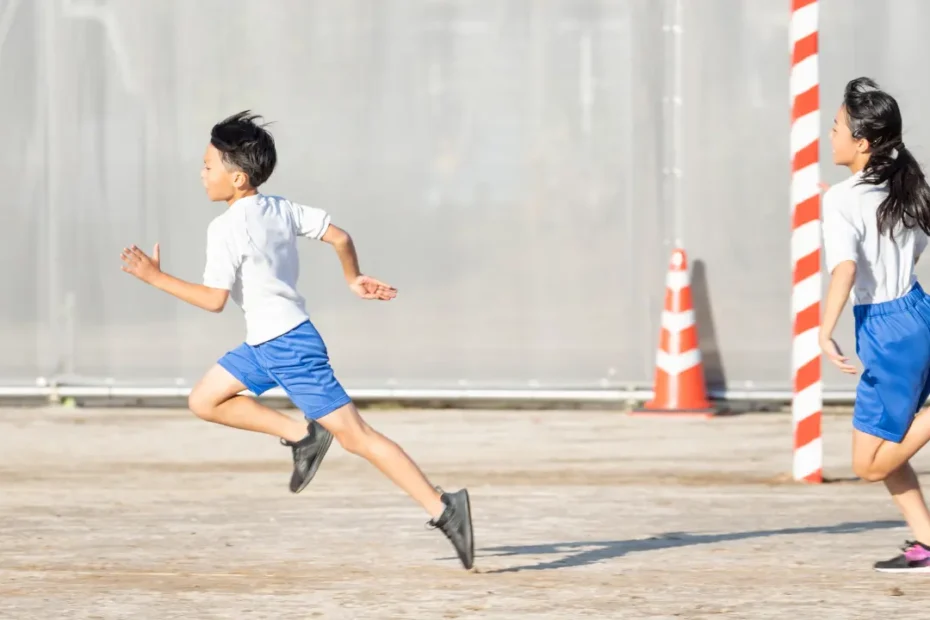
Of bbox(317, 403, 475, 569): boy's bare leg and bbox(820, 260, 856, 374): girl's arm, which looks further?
bbox(317, 403, 475, 569): boy's bare leg

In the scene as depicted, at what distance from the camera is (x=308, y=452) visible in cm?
753

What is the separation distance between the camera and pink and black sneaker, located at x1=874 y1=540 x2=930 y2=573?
281 inches

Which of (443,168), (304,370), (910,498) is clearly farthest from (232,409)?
(443,168)

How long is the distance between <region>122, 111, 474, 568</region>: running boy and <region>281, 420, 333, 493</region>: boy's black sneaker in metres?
0.27

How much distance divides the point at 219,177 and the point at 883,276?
250cm

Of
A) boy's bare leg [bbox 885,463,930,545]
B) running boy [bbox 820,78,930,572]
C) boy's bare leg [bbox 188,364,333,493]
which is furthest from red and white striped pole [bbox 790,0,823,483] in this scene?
boy's bare leg [bbox 188,364,333,493]

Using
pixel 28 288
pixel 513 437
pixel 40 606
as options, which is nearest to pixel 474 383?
pixel 513 437

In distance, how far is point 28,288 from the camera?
44.2 ft

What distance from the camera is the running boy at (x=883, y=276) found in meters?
6.96

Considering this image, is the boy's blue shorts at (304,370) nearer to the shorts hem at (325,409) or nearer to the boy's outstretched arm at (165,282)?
the shorts hem at (325,409)

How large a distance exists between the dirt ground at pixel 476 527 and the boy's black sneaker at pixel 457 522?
0.15 metres

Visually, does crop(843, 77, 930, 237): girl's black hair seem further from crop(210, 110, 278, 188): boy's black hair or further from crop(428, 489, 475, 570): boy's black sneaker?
crop(210, 110, 278, 188): boy's black hair

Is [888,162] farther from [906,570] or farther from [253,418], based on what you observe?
[253,418]

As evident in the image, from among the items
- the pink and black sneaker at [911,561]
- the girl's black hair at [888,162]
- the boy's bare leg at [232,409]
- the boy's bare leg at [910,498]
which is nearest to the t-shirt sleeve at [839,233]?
the girl's black hair at [888,162]
